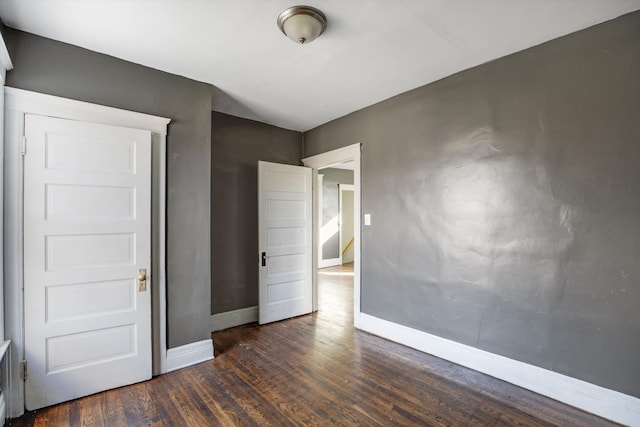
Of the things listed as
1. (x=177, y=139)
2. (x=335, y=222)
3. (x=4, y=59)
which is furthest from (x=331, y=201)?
(x=4, y=59)

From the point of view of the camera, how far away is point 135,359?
246 cm

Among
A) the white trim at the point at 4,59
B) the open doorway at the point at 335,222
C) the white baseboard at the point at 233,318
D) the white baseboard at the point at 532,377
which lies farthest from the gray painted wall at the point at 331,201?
the white trim at the point at 4,59

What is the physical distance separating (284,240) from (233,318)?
114cm

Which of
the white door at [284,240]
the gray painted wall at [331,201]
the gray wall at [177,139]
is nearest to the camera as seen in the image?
the gray wall at [177,139]

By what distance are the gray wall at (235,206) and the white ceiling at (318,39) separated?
87 centimetres

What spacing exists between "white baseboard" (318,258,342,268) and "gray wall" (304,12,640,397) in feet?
14.6

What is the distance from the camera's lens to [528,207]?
7.77ft

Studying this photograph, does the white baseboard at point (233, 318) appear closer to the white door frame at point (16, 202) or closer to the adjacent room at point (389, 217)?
the adjacent room at point (389, 217)

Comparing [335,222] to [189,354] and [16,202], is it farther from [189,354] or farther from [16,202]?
[16,202]

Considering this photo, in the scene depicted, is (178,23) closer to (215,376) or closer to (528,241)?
(215,376)

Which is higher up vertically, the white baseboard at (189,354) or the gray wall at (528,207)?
the gray wall at (528,207)

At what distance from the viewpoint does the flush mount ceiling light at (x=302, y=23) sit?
1.90 metres

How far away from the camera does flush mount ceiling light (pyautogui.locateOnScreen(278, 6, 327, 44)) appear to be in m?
1.90

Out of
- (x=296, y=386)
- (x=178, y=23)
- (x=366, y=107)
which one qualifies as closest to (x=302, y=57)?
(x=178, y=23)
